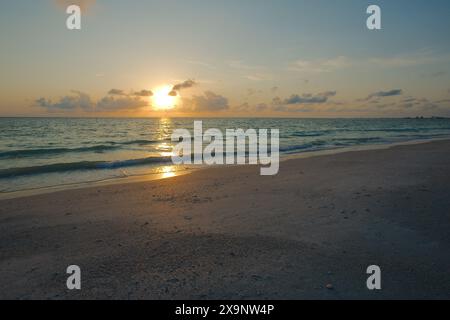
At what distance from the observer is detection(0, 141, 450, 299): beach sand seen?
13.8 ft

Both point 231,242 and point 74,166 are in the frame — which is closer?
point 231,242

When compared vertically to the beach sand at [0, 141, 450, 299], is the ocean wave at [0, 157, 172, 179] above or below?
above

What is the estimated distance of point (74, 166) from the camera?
54.7ft

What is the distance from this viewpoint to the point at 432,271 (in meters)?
4.55

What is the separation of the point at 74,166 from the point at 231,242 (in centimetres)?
1358

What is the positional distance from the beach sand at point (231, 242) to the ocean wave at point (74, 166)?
6.17 m

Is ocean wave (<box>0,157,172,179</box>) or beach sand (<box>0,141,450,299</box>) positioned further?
ocean wave (<box>0,157,172,179</box>)

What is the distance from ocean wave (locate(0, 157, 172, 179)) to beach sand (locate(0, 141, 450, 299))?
6.17 meters

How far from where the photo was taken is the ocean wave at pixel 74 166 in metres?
14.7

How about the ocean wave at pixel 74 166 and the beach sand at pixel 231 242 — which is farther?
the ocean wave at pixel 74 166

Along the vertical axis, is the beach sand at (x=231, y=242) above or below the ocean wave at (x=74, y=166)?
below
